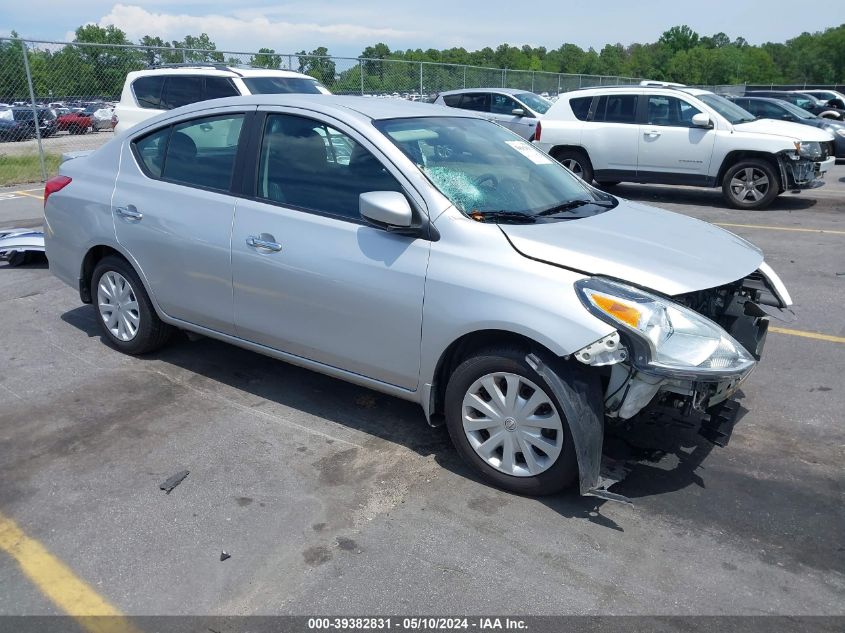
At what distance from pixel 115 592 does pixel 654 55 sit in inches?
4512

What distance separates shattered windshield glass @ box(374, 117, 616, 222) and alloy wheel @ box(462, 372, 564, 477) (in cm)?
88

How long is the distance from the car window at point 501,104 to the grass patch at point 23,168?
894 centimetres

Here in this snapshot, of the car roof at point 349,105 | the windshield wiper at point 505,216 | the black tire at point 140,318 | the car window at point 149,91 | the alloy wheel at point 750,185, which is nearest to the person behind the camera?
the windshield wiper at point 505,216

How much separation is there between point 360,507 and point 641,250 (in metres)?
1.82

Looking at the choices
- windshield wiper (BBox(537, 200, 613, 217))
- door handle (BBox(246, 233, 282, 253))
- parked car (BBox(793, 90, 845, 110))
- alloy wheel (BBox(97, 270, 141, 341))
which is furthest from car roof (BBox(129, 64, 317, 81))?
parked car (BBox(793, 90, 845, 110))

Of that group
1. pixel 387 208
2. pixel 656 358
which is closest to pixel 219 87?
pixel 387 208

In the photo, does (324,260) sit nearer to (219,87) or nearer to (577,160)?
(219,87)

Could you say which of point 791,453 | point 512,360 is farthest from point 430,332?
point 791,453

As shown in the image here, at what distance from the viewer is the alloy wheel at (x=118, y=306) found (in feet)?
17.1

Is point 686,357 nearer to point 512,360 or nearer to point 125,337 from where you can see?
point 512,360

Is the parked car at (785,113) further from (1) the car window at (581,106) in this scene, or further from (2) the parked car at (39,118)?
(2) the parked car at (39,118)

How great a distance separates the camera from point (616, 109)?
12.6 m

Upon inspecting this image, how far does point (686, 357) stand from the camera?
3.30 m

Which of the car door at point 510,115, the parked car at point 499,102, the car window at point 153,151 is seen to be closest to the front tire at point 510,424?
the car window at point 153,151
